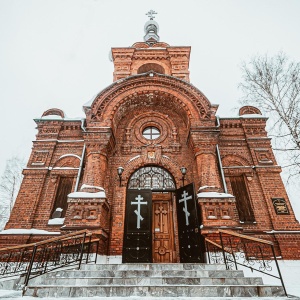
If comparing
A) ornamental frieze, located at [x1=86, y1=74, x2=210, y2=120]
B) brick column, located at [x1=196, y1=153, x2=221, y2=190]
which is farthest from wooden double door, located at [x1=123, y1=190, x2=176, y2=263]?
ornamental frieze, located at [x1=86, y1=74, x2=210, y2=120]

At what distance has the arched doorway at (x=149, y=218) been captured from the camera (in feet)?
22.8

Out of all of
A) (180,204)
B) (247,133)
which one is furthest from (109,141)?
(247,133)

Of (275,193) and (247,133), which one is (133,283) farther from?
(247,133)

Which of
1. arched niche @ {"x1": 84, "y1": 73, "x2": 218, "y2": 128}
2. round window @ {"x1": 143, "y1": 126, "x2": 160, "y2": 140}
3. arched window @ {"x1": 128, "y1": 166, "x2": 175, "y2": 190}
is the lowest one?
arched window @ {"x1": 128, "y1": 166, "x2": 175, "y2": 190}

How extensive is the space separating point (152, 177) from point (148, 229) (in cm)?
227

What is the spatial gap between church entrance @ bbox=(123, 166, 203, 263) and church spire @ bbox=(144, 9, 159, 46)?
10.9 metres

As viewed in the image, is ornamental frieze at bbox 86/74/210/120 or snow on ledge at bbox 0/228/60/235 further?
ornamental frieze at bbox 86/74/210/120

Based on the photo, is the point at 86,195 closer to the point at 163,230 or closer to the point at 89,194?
the point at 89,194

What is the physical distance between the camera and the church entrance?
22.6 feet

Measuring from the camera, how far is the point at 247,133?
9.70 metres

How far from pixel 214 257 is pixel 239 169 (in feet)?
13.0

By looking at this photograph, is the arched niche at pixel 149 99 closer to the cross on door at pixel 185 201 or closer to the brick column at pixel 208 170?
the brick column at pixel 208 170

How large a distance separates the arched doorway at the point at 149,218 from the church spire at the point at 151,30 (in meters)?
10.8

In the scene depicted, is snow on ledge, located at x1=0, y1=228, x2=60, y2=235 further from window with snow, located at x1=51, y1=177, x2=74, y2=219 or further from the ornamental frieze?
the ornamental frieze
